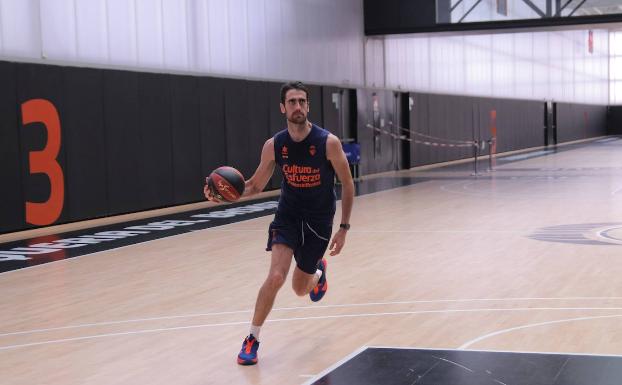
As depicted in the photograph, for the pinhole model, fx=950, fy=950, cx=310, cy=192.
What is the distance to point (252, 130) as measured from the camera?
22547 mm

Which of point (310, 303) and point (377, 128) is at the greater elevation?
point (377, 128)

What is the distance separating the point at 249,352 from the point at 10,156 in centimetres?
958

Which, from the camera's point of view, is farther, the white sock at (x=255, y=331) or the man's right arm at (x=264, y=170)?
the man's right arm at (x=264, y=170)

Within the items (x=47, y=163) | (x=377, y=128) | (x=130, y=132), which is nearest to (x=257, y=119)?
(x=130, y=132)

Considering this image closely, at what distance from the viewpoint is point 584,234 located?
44.2 ft

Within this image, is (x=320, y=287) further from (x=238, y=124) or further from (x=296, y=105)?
(x=238, y=124)

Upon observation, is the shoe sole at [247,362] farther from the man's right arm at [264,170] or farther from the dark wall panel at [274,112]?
the dark wall panel at [274,112]

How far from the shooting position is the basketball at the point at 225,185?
7.05 metres

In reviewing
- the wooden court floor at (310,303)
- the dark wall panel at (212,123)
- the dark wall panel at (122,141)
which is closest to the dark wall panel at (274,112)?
the dark wall panel at (212,123)

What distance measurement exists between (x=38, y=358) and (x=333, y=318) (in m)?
2.45

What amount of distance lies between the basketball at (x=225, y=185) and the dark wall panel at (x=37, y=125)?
898 centimetres

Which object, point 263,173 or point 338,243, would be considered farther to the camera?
point 263,173

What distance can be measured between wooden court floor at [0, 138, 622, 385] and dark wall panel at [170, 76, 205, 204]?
450 centimetres

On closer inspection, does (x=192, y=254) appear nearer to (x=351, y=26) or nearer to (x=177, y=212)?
(x=177, y=212)
